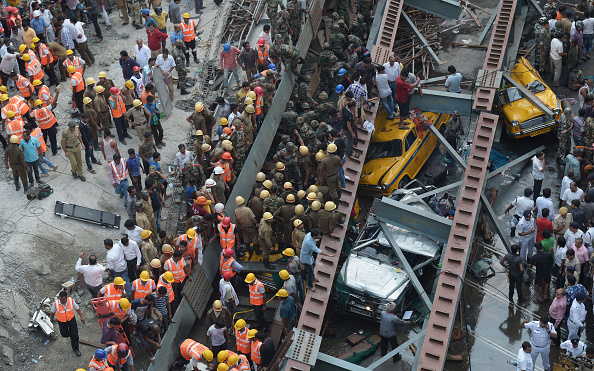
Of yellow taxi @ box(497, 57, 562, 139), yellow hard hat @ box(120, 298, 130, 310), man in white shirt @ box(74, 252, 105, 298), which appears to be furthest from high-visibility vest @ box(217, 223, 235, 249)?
yellow taxi @ box(497, 57, 562, 139)

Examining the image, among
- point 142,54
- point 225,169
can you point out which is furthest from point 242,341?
point 142,54

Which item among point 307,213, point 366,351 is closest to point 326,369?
point 366,351

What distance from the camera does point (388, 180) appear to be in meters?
20.5

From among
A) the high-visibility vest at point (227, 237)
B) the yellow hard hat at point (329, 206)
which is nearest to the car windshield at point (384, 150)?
the yellow hard hat at point (329, 206)

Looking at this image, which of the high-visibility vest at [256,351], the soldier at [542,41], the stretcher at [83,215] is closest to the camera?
the high-visibility vest at [256,351]

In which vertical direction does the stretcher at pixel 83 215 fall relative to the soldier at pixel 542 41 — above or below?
below

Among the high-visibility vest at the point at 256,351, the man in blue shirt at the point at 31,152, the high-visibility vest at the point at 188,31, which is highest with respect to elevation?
the high-visibility vest at the point at 188,31

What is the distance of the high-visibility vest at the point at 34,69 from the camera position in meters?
20.7

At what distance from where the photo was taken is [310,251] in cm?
1688

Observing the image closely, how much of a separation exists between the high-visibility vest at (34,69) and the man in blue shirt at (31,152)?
2.62m

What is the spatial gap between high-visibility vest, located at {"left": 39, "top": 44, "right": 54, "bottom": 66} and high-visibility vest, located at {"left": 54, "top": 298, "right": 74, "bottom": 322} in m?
8.27

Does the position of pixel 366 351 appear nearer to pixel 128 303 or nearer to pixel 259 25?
pixel 128 303

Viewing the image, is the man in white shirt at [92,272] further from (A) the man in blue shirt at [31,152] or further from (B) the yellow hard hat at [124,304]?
(A) the man in blue shirt at [31,152]

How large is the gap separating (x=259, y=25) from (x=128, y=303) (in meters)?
10.8
